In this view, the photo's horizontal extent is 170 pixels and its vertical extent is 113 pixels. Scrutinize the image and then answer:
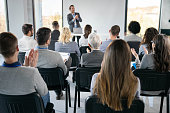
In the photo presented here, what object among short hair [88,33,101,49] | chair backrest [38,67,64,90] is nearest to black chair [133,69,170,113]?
short hair [88,33,101,49]

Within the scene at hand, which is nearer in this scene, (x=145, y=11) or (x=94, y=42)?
(x=94, y=42)

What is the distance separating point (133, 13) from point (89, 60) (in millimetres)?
6051

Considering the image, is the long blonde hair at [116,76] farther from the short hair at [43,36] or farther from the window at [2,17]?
the window at [2,17]

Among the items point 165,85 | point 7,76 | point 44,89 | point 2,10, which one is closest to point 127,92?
point 44,89

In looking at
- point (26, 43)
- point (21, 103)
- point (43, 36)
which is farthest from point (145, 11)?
point (21, 103)

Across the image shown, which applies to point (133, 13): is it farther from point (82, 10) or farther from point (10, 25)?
point (10, 25)

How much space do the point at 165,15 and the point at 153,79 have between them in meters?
6.28

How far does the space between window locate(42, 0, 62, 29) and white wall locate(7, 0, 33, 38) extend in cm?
161

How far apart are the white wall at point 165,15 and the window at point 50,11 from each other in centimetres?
445

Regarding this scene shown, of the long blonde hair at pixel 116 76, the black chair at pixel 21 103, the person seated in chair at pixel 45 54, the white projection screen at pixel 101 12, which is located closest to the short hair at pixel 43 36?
the person seated in chair at pixel 45 54

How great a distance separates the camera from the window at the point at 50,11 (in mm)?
8586

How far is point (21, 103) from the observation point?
4.86 feet

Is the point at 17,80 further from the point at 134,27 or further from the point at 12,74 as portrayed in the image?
the point at 134,27

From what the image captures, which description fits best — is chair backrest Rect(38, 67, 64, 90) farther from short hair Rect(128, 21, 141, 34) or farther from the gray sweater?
short hair Rect(128, 21, 141, 34)
